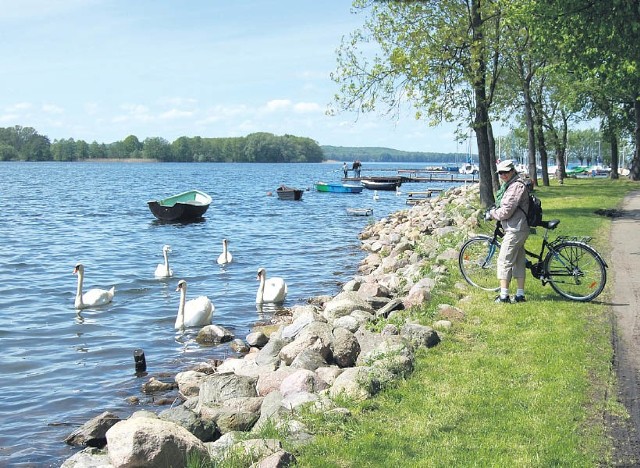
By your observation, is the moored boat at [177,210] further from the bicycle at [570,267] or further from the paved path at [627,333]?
the bicycle at [570,267]

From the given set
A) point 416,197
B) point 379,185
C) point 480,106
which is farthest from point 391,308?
point 379,185

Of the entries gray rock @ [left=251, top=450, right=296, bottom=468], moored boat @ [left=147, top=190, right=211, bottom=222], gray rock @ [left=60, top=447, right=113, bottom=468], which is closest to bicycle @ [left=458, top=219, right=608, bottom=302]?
gray rock @ [left=251, top=450, right=296, bottom=468]

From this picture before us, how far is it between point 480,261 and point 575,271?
2010mm

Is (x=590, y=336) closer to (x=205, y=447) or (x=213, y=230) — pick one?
(x=205, y=447)

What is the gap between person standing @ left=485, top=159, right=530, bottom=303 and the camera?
33.2 feet

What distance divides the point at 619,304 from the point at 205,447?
6890mm

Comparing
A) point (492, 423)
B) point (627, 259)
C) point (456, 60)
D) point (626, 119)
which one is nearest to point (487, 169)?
point (456, 60)

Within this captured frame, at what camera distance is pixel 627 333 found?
8.75m

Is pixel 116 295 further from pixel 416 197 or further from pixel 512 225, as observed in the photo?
pixel 416 197

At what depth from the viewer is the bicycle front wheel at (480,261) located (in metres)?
11.7

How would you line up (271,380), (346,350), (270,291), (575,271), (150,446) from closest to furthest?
(150,446), (271,380), (346,350), (575,271), (270,291)

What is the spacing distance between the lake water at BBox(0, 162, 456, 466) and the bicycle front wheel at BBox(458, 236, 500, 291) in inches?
179

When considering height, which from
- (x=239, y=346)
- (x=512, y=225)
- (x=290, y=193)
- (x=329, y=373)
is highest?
(x=512, y=225)

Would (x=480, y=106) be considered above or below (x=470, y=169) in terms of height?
above
